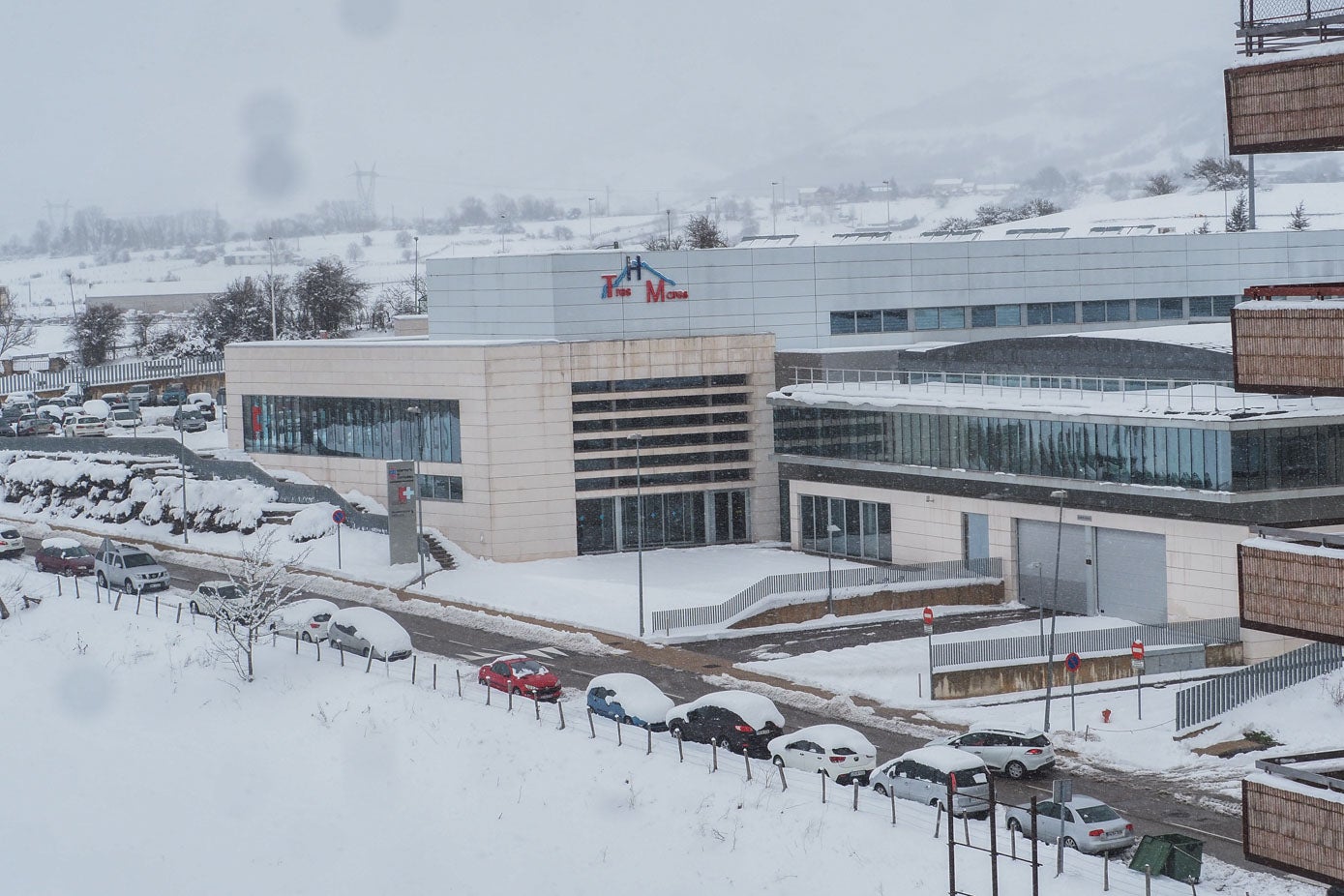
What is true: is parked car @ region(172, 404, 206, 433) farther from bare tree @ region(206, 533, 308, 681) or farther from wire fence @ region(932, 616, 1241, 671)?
wire fence @ region(932, 616, 1241, 671)

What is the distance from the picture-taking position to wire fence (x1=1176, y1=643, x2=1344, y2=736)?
4016 centimetres

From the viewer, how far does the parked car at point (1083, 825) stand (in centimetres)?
2983

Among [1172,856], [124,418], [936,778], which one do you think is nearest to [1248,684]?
[936,778]

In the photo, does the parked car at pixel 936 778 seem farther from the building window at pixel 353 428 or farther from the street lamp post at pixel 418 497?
the building window at pixel 353 428

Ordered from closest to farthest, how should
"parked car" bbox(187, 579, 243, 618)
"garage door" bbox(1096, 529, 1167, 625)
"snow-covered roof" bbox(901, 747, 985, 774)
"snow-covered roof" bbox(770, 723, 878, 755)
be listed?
"snow-covered roof" bbox(901, 747, 985, 774) < "snow-covered roof" bbox(770, 723, 878, 755) < "parked car" bbox(187, 579, 243, 618) < "garage door" bbox(1096, 529, 1167, 625)

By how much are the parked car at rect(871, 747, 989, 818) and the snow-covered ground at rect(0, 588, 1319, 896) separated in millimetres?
1092

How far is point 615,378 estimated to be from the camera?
65.1 metres

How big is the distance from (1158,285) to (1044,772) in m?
49.4

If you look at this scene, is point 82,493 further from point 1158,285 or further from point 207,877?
point 1158,285

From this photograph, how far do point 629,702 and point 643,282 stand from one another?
105 feet

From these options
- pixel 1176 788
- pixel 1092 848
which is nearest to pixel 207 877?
pixel 1092 848

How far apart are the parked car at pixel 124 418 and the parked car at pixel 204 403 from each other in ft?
14.3

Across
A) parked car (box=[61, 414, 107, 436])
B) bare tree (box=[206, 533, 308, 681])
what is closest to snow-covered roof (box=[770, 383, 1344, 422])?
bare tree (box=[206, 533, 308, 681])

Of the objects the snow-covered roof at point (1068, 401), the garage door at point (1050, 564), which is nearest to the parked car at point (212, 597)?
the snow-covered roof at point (1068, 401)
